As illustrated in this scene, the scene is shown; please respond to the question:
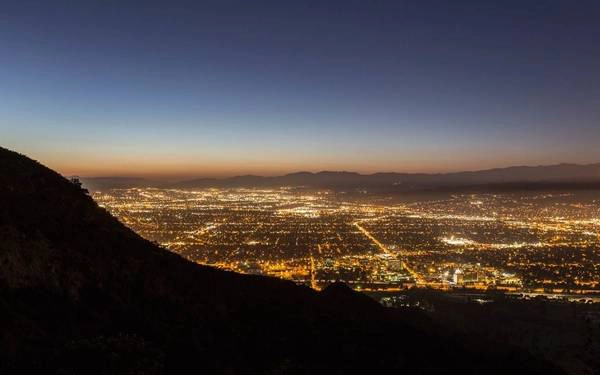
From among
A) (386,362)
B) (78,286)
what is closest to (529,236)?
(386,362)

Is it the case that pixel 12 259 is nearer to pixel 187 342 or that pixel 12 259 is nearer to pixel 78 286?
pixel 78 286

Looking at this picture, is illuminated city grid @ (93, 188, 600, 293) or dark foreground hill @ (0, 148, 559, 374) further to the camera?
illuminated city grid @ (93, 188, 600, 293)

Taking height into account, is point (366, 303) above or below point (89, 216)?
below

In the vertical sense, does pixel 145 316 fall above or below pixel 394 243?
above

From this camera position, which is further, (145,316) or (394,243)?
(394,243)

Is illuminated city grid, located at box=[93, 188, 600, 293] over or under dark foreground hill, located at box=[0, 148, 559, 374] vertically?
under
